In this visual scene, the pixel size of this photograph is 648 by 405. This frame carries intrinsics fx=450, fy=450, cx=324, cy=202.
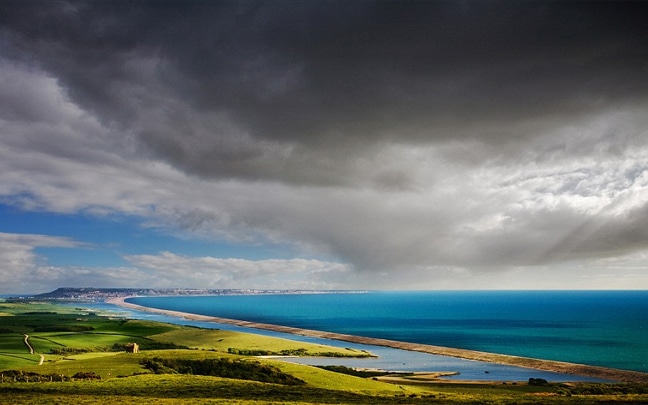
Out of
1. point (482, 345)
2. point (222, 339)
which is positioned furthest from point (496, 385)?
point (222, 339)

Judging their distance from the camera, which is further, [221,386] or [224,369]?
[224,369]

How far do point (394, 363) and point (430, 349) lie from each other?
1253 inches

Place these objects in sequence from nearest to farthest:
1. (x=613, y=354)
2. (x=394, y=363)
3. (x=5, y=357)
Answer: (x=5, y=357), (x=394, y=363), (x=613, y=354)

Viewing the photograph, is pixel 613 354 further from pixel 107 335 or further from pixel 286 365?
pixel 107 335

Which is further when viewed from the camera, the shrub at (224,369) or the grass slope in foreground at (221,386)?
the shrub at (224,369)

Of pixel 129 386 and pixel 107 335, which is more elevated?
pixel 129 386

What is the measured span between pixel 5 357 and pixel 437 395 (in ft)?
343

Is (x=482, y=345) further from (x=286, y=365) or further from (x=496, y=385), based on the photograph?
(x=286, y=365)

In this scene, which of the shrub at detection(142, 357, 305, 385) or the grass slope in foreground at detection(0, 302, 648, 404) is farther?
the shrub at detection(142, 357, 305, 385)

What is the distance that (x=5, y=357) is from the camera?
110 m

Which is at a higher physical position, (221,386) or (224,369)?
(221,386)

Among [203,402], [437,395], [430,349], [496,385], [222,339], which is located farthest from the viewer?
[222,339]

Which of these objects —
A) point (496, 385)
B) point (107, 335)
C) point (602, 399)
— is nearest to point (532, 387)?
point (496, 385)

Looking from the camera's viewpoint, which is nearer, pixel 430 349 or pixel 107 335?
pixel 430 349
